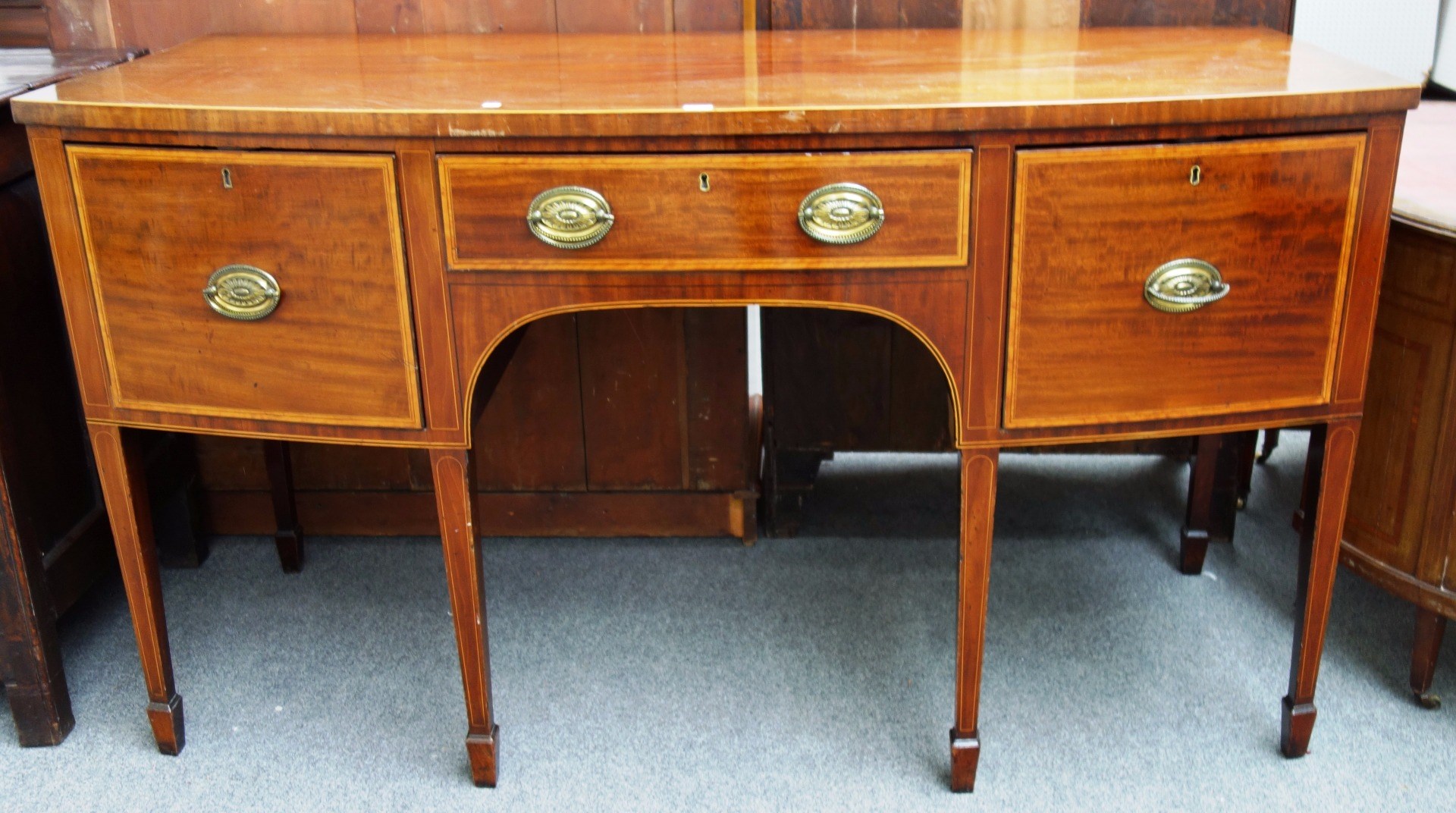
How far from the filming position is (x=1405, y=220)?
159 centimetres

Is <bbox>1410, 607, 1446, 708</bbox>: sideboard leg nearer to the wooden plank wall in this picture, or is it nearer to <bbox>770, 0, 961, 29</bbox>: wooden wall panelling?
the wooden plank wall

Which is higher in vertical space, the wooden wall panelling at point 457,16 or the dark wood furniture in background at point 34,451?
the wooden wall panelling at point 457,16

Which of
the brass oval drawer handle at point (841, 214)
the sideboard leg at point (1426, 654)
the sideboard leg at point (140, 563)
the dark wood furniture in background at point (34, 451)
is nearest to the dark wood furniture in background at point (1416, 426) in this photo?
the sideboard leg at point (1426, 654)

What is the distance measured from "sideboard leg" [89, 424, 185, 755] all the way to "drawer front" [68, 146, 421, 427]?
9cm

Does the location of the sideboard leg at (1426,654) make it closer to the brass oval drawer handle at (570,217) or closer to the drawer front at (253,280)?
the brass oval drawer handle at (570,217)

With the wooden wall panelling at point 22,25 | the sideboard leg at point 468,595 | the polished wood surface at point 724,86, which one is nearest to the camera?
the polished wood surface at point 724,86

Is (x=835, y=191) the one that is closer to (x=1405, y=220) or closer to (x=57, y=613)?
(x=1405, y=220)

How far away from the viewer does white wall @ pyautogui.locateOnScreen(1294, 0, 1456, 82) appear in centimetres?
228

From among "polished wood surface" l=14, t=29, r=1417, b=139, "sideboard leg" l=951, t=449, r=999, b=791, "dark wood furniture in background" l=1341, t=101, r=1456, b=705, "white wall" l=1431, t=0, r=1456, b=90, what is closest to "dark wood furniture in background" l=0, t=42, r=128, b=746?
"polished wood surface" l=14, t=29, r=1417, b=139

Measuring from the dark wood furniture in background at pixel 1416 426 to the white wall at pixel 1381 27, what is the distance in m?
0.56

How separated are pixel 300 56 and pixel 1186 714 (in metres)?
1.43

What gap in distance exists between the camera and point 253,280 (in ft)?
4.62

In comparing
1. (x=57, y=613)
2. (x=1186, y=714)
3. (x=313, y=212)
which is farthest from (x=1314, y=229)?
(x=57, y=613)

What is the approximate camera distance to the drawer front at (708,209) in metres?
1.33
